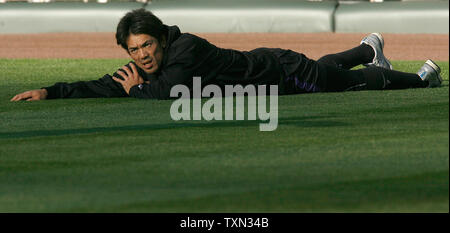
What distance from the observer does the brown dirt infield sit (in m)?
13.5

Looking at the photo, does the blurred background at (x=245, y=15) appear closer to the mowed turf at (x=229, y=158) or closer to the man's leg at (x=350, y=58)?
the man's leg at (x=350, y=58)

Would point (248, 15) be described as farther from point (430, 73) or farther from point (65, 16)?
point (430, 73)

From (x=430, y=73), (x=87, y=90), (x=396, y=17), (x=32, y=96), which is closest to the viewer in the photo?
(x=32, y=96)

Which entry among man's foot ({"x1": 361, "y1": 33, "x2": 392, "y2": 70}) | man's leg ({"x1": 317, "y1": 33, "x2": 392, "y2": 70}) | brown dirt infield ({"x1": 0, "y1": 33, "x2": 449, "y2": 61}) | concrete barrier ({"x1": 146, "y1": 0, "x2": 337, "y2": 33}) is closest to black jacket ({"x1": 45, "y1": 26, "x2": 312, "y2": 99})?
man's leg ({"x1": 317, "y1": 33, "x2": 392, "y2": 70})

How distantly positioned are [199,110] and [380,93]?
4.93ft

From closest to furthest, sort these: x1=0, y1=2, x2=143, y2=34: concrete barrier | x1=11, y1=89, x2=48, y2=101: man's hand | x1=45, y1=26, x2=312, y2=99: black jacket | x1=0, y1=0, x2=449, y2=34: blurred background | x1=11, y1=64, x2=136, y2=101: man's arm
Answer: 1. x1=45, y1=26, x2=312, y2=99: black jacket
2. x1=11, y1=89, x2=48, y2=101: man's hand
3. x1=11, y1=64, x2=136, y2=101: man's arm
4. x1=0, y1=0, x2=449, y2=34: blurred background
5. x1=0, y1=2, x2=143, y2=34: concrete barrier

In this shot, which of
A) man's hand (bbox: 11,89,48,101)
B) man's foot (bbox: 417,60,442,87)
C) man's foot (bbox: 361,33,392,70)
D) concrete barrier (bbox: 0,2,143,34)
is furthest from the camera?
concrete barrier (bbox: 0,2,143,34)

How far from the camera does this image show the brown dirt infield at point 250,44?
13.5m

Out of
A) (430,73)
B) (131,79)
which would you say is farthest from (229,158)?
(430,73)

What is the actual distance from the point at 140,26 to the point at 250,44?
7526mm

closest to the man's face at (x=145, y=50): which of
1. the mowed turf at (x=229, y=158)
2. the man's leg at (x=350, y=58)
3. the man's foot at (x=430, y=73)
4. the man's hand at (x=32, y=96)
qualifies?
the mowed turf at (x=229, y=158)

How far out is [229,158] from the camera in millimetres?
4934

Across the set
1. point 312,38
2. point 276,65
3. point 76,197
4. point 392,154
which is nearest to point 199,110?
point 276,65

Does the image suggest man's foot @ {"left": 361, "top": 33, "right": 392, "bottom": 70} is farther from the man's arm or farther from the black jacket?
the man's arm
